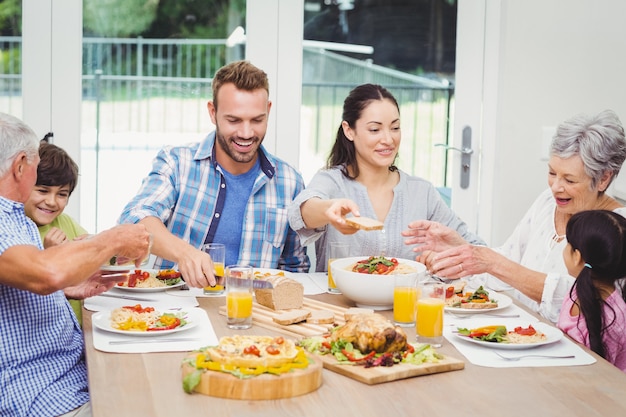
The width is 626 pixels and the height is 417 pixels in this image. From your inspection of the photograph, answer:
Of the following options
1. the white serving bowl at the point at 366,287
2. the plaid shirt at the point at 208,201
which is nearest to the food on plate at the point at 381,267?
the white serving bowl at the point at 366,287

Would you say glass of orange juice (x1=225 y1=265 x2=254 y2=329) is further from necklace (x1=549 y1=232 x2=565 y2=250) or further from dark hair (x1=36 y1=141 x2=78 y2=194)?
necklace (x1=549 y1=232 x2=565 y2=250)

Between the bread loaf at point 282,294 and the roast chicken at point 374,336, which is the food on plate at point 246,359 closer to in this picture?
the roast chicken at point 374,336

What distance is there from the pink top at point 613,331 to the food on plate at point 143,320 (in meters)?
1.04

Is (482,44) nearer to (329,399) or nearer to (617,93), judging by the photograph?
(617,93)

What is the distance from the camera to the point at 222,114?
3150mm

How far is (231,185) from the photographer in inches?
126

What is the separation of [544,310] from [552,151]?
63cm

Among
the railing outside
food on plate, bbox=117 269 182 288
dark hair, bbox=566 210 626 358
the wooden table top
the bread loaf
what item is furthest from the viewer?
the railing outside

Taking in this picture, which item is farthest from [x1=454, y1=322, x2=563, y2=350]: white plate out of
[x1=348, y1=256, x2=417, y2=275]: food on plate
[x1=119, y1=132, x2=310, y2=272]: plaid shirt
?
[x1=119, y1=132, x2=310, y2=272]: plaid shirt

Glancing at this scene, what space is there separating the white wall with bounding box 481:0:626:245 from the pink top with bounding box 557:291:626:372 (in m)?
1.84

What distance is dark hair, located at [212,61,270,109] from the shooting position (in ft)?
10.2

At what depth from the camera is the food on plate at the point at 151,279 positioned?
8.52 feet

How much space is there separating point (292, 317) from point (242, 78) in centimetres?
122

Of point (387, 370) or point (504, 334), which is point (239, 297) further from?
point (504, 334)
